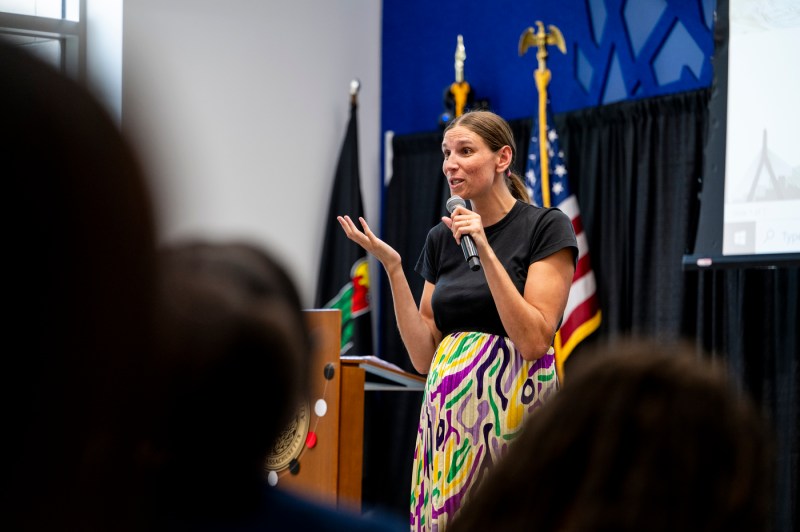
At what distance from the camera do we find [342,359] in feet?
10.3

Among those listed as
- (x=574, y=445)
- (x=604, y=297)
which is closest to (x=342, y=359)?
(x=604, y=297)

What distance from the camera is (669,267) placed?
13.9 feet

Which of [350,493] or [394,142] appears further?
[394,142]

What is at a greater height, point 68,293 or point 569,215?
point 569,215

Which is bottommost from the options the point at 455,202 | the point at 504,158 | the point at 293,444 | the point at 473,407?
the point at 293,444

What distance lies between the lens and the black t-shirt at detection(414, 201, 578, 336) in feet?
7.85

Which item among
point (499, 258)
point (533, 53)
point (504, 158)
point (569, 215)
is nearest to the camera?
point (499, 258)

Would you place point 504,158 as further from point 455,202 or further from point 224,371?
point 224,371

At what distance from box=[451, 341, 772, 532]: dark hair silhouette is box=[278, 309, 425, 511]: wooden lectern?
252 cm

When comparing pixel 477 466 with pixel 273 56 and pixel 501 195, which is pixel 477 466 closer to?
pixel 501 195

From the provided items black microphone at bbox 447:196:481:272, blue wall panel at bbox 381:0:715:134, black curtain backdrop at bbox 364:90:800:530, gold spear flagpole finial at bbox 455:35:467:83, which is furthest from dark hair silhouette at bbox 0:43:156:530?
gold spear flagpole finial at bbox 455:35:467:83

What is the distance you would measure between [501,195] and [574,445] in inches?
81.4


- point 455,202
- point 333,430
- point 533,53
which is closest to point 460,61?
point 533,53

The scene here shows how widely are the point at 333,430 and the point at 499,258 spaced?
92 cm
